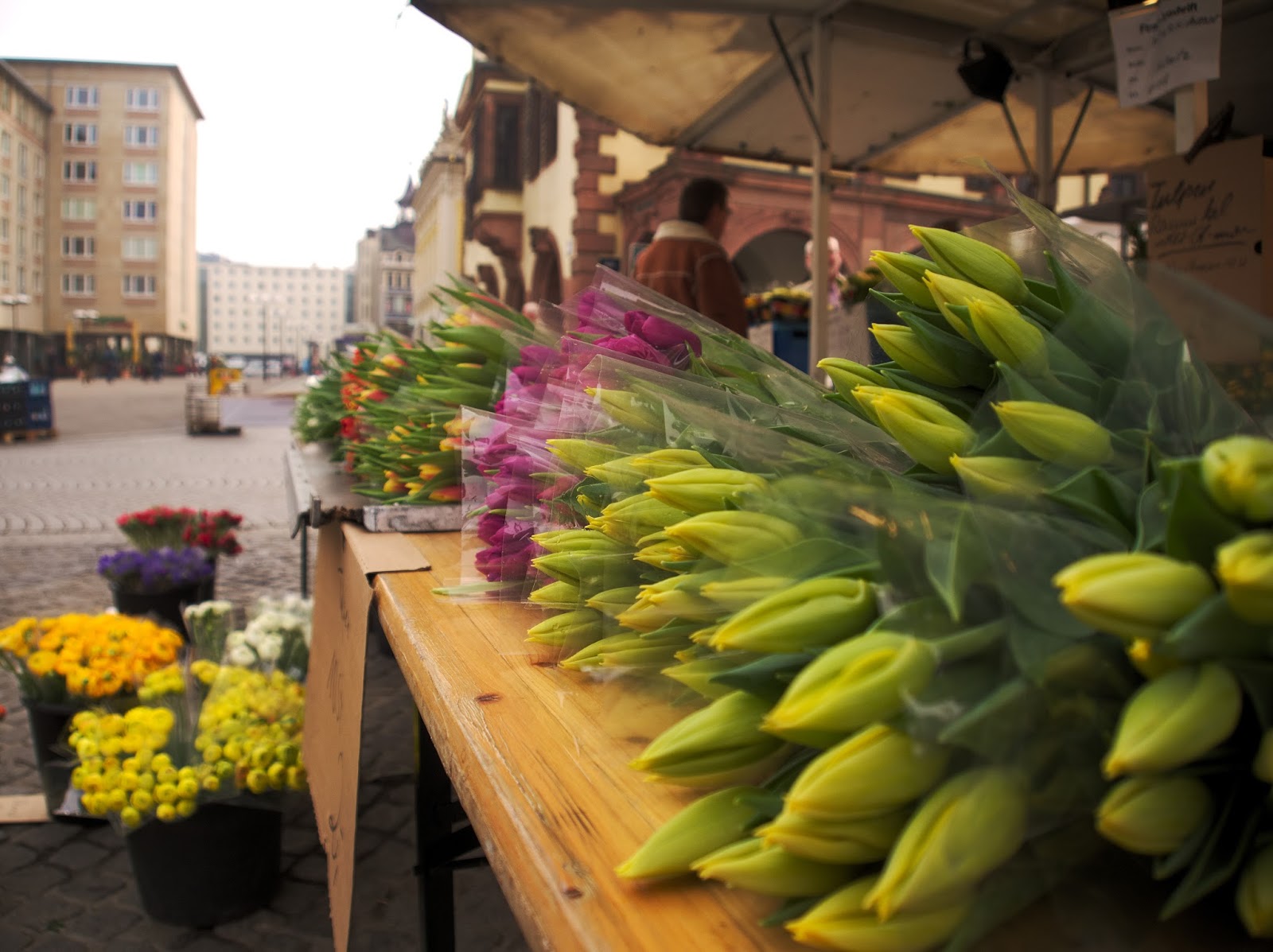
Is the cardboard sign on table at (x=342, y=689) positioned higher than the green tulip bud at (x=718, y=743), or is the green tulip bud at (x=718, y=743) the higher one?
the green tulip bud at (x=718, y=743)

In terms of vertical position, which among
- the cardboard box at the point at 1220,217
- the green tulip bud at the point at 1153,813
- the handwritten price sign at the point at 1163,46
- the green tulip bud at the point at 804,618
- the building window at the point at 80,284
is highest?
the building window at the point at 80,284

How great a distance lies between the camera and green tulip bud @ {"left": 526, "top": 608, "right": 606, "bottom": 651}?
39.0 inches

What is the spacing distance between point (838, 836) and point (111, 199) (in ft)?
299

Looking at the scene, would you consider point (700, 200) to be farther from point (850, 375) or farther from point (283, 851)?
point (850, 375)

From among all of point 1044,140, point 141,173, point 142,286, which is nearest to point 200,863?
point 1044,140

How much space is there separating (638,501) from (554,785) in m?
0.25

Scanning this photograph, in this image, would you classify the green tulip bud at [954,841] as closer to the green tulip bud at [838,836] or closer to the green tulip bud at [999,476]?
the green tulip bud at [838,836]

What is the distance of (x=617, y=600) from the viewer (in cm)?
87

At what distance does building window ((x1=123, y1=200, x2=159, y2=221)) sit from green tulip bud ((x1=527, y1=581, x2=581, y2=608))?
90172mm

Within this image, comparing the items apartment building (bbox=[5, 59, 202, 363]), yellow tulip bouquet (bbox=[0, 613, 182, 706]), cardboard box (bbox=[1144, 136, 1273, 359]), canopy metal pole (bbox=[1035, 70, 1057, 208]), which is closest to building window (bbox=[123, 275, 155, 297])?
apartment building (bbox=[5, 59, 202, 363])

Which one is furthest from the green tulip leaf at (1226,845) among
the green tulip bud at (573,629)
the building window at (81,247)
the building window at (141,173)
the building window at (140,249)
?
the building window at (141,173)

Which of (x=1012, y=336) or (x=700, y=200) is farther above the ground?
(x=700, y=200)

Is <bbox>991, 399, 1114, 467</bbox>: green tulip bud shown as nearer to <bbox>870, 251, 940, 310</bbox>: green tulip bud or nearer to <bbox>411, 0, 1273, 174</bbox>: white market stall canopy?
<bbox>870, 251, 940, 310</bbox>: green tulip bud

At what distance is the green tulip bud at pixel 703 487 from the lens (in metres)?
0.73
